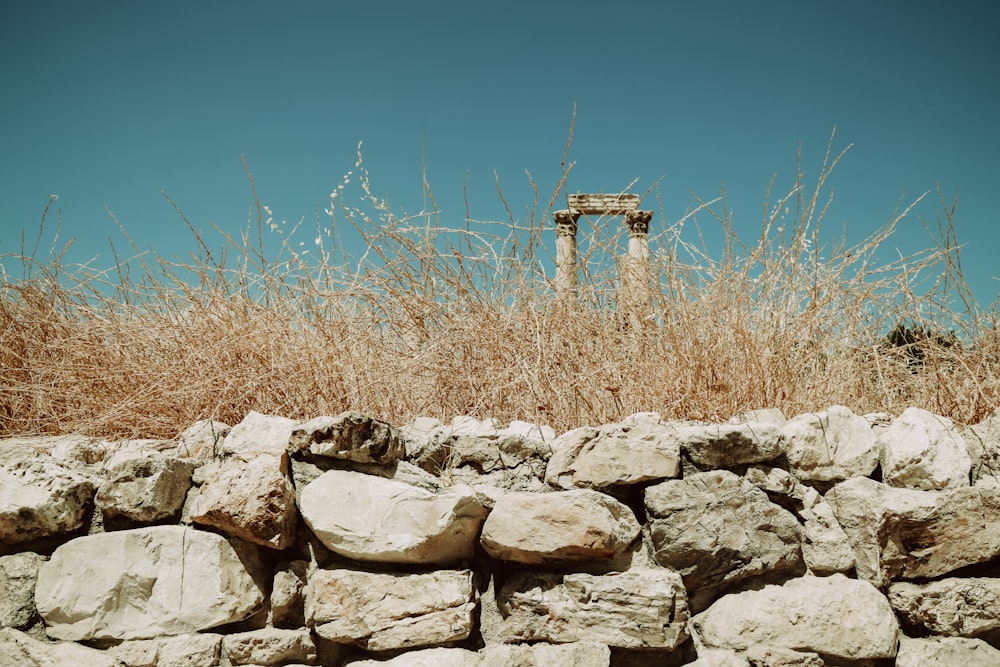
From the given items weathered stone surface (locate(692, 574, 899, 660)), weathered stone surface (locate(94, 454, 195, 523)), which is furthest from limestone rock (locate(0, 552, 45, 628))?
weathered stone surface (locate(692, 574, 899, 660))

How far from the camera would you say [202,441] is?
85.3 inches

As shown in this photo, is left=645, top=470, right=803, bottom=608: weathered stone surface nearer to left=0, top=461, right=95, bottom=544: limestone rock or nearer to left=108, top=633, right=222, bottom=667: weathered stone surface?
left=108, top=633, right=222, bottom=667: weathered stone surface

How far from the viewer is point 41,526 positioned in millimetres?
2006

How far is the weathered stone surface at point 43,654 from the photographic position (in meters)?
1.90

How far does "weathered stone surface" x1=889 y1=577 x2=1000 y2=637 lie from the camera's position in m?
1.85

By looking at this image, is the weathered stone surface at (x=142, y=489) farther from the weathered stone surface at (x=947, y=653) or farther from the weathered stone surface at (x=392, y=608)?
the weathered stone surface at (x=947, y=653)

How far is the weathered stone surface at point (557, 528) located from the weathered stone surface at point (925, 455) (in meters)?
0.78

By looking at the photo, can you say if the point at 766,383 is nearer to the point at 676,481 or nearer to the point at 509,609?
the point at 676,481

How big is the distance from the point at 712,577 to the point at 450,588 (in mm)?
696

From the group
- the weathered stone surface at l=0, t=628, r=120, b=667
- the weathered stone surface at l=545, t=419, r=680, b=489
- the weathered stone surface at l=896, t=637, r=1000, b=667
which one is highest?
the weathered stone surface at l=545, t=419, r=680, b=489

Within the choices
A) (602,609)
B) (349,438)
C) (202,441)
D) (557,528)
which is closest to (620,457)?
(557,528)

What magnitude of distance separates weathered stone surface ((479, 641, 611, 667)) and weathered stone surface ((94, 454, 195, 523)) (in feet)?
3.27

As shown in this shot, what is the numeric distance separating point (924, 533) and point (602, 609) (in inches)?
35.3

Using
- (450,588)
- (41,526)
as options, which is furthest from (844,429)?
(41,526)
